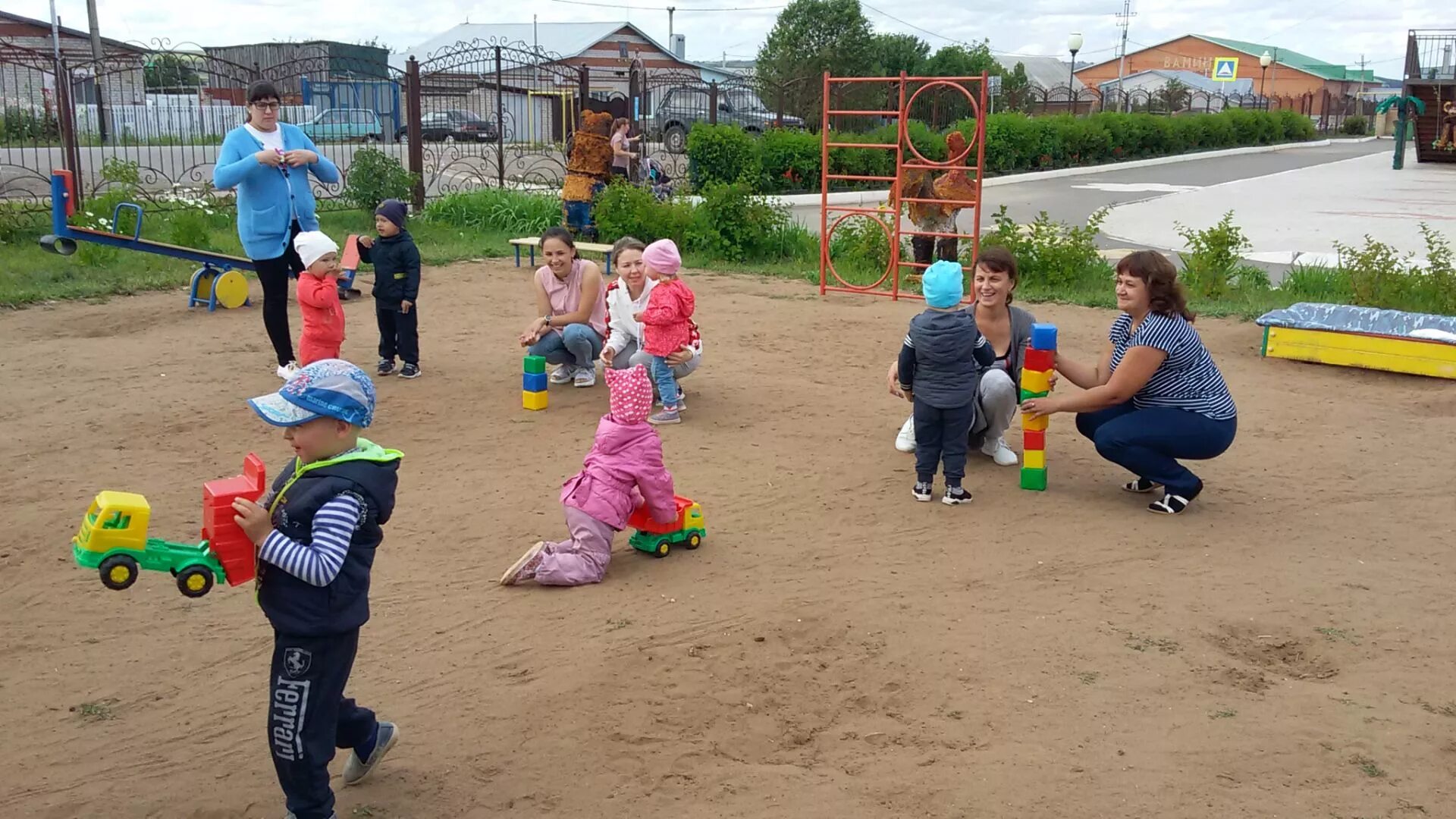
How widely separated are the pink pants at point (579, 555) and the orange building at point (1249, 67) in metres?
91.9

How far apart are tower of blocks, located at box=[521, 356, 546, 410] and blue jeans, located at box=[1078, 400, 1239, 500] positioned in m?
3.44

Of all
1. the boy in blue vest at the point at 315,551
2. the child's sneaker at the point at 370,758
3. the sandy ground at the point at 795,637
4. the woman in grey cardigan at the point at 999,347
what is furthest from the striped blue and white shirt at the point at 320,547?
the woman in grey cardigan at the point at 999,347

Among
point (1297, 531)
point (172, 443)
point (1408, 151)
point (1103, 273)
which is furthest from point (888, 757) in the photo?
point (1408, 151)

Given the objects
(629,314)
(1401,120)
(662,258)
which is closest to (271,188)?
(629,314)

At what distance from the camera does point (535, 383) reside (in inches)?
299

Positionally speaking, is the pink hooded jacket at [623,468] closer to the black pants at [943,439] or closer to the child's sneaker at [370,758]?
the black pants at [943,439]

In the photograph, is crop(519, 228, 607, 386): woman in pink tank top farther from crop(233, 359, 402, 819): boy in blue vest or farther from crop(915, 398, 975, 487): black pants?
crop(233, 359, 402, 819): boy in blue vest

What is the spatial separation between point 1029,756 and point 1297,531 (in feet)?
8.97

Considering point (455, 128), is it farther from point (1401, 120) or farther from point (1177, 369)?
point (1177, 369)

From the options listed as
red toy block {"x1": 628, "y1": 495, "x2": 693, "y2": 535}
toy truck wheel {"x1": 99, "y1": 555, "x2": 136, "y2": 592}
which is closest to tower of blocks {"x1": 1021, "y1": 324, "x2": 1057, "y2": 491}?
red toy block {"x1": 628, "y1": 495, "x2": 693, "y2": 535}

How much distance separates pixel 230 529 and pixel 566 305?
5.29 metres

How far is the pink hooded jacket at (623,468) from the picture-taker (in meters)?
4.89

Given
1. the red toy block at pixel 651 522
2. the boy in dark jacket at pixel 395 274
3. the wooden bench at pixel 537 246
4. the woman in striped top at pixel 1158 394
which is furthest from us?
the wooden bench at pixel 537 246

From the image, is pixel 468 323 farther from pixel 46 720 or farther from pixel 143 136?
pixel 143 136
